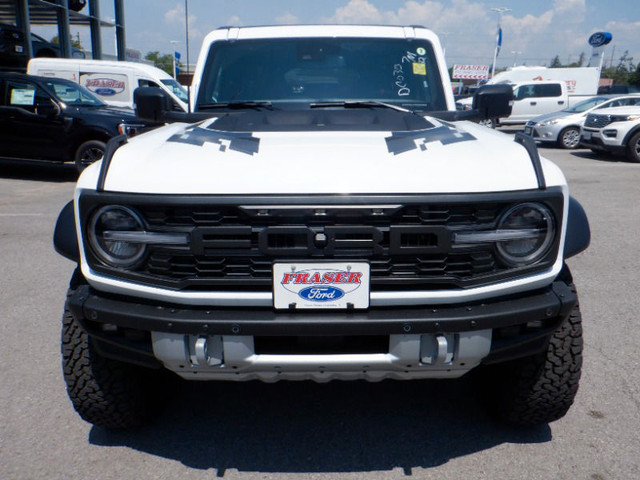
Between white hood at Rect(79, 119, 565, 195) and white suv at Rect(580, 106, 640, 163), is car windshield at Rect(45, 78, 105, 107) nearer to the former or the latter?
white hood at Rect(79, 119, 565, 195)

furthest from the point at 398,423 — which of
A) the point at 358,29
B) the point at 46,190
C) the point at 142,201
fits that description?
the point at 46,190

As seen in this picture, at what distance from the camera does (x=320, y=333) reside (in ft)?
7.07

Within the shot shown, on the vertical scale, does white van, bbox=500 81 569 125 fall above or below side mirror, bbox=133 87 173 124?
below

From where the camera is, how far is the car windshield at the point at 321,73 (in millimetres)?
3662

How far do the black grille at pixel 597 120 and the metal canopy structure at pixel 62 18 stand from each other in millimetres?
16266

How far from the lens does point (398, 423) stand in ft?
9.48

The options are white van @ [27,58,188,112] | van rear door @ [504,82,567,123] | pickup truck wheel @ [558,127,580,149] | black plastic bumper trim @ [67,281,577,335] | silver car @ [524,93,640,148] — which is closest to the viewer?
black plastic bumper trim @ [67,281,577,335]

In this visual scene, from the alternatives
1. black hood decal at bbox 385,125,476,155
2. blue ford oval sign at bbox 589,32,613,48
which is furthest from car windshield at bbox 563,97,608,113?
blue ford oval sign at bbox 589,32,613,48

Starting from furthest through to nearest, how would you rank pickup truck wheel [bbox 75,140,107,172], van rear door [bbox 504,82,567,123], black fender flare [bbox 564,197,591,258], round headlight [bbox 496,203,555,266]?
1. van rear door [bbox 504,82,567,123]
2. pickup truck wheel [bbox 75,140,107,172]
3. black fender flare [bbox 564,197,591,258]
4. round headlight [bbox 496,203,555,266]

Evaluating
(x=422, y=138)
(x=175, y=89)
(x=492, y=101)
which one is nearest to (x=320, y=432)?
(x=422, y=138)

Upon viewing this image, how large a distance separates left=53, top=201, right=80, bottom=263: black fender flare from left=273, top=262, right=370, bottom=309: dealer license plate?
84 centimetres

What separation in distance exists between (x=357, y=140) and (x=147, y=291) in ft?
3.39

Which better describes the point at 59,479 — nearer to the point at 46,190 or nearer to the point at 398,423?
the point at 398,423

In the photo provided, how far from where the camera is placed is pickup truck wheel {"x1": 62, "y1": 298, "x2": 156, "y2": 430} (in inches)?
103
